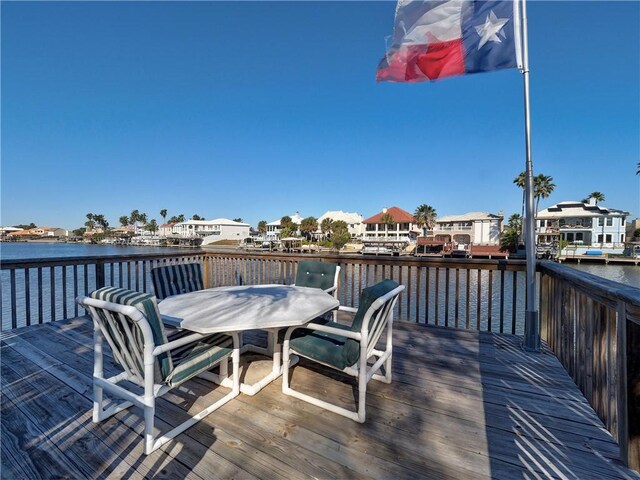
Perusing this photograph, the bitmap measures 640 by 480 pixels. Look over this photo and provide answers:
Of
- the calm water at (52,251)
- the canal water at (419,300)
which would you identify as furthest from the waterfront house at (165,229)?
the canal water at (419,300)

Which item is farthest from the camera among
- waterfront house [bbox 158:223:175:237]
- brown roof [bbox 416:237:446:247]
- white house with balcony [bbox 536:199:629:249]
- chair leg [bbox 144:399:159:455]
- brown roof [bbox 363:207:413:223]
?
waterfront house [bbox 158:223:175:237]

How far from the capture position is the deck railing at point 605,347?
48.0 inches

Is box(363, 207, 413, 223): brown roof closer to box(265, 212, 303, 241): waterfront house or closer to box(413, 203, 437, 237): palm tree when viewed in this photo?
box(413, 203, 437, 237): palm tree

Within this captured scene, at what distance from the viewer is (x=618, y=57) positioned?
330 inches

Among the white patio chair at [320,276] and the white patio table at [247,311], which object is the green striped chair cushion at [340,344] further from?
the white patio chair at [320,276]

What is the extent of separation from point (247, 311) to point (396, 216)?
152 ft

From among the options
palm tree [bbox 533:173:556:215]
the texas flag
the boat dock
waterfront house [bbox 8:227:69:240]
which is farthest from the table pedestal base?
waterfront house [bbox 8:227:69:240]

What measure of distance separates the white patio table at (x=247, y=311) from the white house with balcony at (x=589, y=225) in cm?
3643

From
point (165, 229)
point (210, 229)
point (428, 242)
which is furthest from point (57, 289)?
point (165, 229)

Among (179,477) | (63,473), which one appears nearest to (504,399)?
(179,477)

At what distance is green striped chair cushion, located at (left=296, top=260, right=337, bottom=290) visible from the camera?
299 cm

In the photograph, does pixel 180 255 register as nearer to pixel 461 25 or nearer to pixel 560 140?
pixel 461 25

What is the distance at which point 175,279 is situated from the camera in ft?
9.74

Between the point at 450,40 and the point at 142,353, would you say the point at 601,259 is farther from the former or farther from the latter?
the point at 142,353
